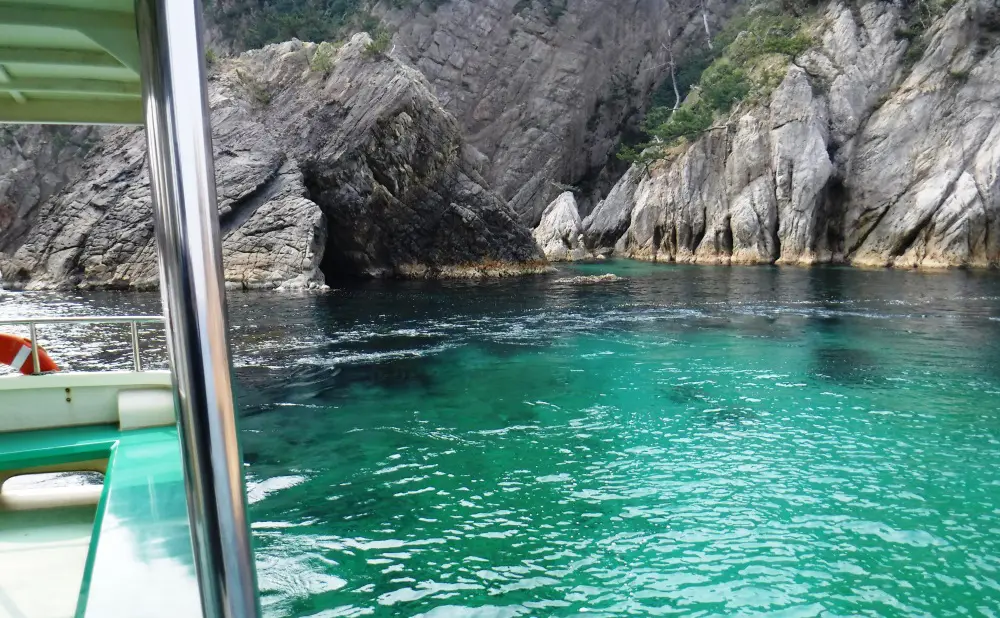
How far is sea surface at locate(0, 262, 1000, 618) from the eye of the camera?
545 cm

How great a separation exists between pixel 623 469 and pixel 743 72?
5127 cm

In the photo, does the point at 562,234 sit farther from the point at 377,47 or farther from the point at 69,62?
the point at 69,62

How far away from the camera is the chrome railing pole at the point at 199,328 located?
2.68 feet

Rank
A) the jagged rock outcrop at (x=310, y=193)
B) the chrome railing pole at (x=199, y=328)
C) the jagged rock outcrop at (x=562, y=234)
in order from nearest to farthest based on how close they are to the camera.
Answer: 1. the chrome railing pole at (x=199, y=328)
2. the jagged rock outcrop at (x=310, y=193)
3. the jagged rock outcrop at (x=562, y=234)

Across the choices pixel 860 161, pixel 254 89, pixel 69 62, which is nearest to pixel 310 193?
pixel 254 89

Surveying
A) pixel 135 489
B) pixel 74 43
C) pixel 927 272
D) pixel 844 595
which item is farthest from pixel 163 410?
pixel 927 272

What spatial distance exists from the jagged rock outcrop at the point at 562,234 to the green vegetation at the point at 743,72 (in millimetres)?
6633

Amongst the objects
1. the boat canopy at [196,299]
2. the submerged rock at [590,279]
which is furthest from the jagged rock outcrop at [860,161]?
the boat canopy at [196,299]

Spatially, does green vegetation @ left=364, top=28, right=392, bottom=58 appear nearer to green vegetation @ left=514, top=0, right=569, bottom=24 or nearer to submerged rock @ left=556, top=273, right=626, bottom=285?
submerged rock @ left=556, top=273, right=626, bottom=285

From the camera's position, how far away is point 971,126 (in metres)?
40.3

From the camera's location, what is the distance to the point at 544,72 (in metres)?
66.9

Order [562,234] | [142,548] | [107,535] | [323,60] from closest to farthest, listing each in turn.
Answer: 1. [142,548]
2. [107,535]
3. [323,60]
4. [562,234]

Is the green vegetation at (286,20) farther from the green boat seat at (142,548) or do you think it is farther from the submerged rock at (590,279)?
the green boat seat at (142,548)

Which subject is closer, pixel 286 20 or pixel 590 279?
pixel 590 279
